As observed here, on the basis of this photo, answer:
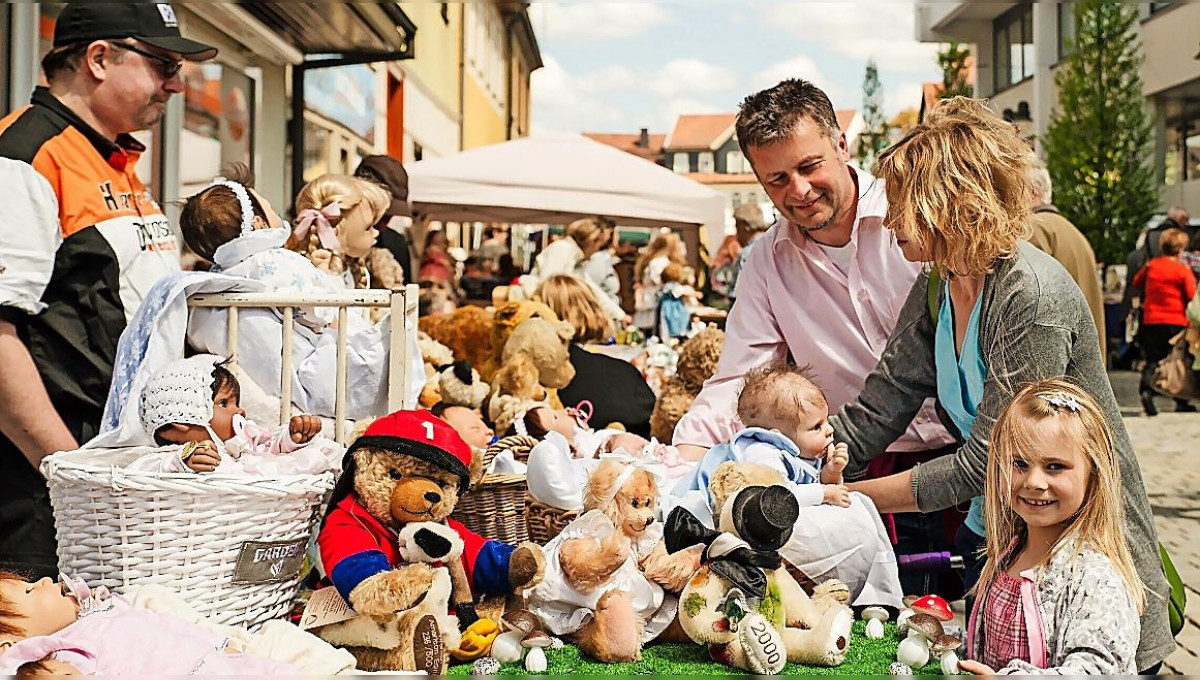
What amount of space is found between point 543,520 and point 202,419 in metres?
0.91

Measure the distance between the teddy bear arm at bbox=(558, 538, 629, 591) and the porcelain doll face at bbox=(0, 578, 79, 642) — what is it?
40.9 inches

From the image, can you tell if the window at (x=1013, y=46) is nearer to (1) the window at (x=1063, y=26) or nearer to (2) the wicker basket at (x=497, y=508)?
(1) the window at (x=1063, y=26)

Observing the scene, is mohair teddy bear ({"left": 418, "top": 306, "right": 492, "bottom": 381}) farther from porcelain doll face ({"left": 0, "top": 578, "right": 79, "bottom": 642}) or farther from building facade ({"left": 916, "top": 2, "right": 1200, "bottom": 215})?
building facade ({"left": 916, "top": 2, "right": 1200, "bottom": 215})

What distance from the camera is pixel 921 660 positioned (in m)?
2.54

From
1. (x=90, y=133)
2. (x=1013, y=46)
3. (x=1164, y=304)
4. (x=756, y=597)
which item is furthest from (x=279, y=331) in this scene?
(x=1013, y=46)

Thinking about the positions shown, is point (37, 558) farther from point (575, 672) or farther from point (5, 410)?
point (575, 672)

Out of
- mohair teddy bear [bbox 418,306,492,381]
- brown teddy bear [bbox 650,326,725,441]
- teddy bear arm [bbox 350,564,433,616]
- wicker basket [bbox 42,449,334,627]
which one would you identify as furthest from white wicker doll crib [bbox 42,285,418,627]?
mohair teddy bear [bbox 418,306,492,381]

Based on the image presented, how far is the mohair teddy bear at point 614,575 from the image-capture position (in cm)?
259

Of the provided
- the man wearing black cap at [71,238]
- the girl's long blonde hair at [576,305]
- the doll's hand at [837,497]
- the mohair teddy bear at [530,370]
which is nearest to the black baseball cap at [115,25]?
the man wearing black cap at [71,238]

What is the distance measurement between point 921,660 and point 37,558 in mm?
2181

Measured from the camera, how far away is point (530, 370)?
4551 mm

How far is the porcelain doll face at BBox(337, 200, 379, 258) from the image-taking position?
153 inches

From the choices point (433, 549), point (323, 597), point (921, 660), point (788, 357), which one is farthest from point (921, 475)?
point (323, 597)

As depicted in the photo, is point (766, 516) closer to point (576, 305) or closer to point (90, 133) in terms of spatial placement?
point (90, 133)
